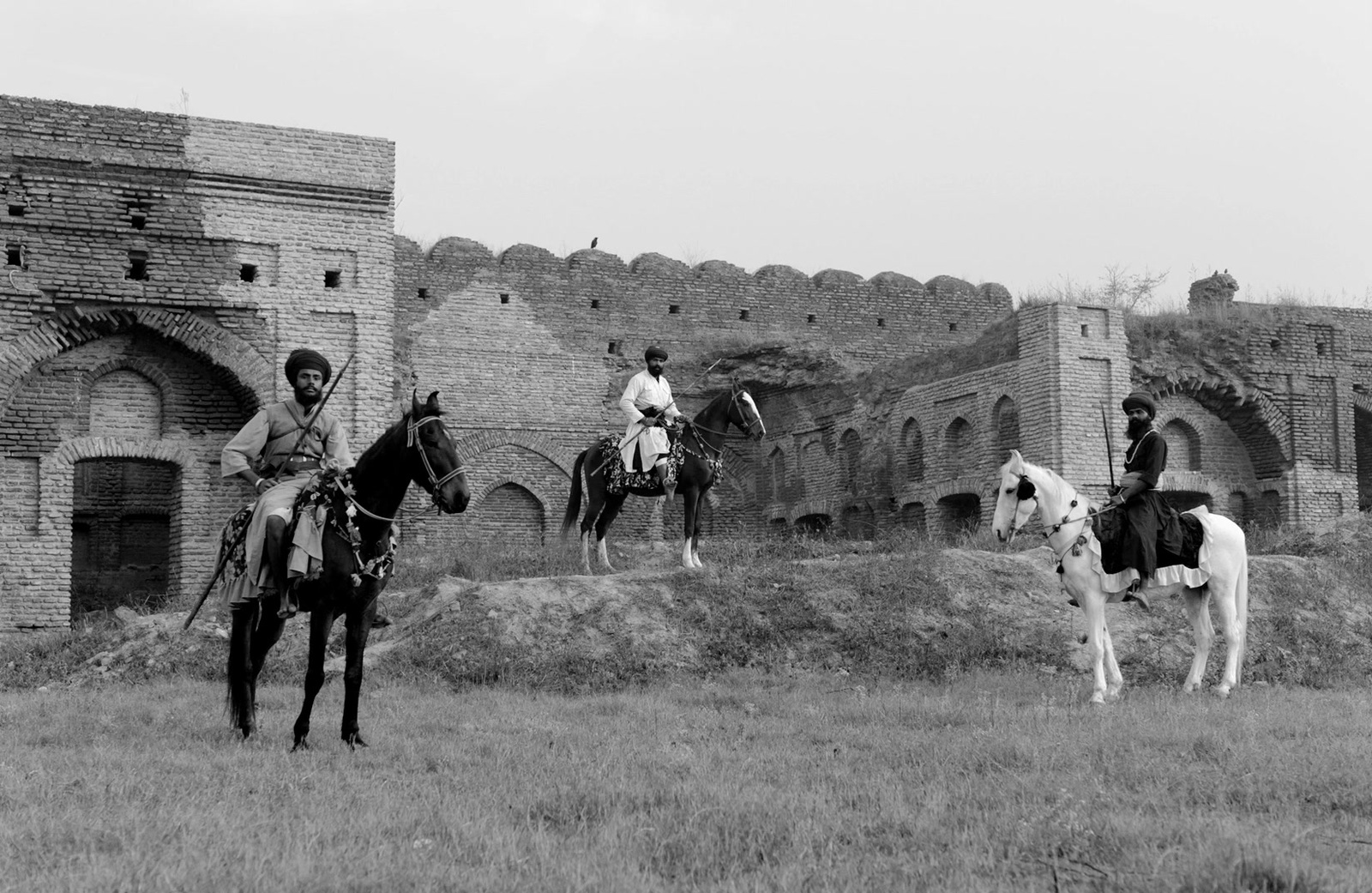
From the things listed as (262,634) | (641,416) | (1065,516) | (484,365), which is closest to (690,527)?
(641,416)

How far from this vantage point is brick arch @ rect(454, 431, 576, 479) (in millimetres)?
24906

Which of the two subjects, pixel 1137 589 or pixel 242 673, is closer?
pixel 242 673

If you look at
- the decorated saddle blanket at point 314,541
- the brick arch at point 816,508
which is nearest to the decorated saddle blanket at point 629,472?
the decorated saddle blanket at point 314,541

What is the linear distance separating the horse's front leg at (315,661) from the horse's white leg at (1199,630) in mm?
6123

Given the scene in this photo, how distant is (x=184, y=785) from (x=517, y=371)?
1923 cm

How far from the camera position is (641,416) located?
15055 millimetres

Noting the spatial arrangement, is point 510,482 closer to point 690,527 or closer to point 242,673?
point 690,527

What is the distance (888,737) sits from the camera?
8117 millimetres

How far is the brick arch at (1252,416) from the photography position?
24453 mm

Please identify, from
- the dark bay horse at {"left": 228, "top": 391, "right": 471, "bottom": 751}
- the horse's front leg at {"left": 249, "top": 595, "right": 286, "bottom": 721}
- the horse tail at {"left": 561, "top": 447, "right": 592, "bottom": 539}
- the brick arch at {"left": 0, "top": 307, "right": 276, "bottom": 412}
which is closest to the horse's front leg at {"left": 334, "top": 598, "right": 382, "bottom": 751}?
the dark bay horse at {"left": 228, "top": 391, "right": 471, "bottom": 751}

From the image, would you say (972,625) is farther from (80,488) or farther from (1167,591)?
(80,488)

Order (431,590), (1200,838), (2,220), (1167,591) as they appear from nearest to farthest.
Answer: (1200,838) → (1167,591) → (431,590) → (2,220)

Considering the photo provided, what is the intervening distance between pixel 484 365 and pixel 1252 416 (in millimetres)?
13105

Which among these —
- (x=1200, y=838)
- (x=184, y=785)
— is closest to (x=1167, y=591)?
(x=1200, y=838)
